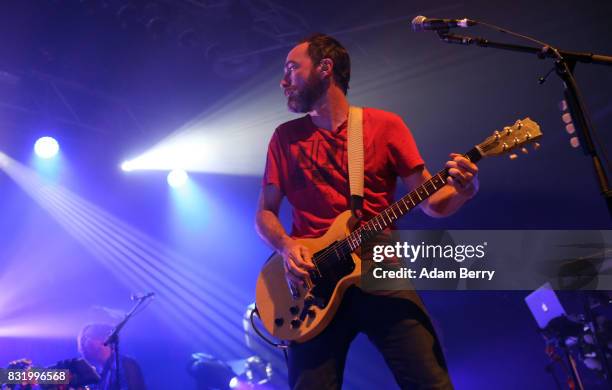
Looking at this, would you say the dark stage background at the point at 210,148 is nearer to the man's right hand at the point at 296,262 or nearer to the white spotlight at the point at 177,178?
the white spotlight at the point at 177,178

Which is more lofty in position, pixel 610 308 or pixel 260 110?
pixel 260 110

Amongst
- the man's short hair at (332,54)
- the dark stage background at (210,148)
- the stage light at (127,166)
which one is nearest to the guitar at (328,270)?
the man's short hair at (332,54)

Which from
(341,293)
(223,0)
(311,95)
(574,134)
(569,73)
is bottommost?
(341,293)

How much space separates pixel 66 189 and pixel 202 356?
3.73 meters

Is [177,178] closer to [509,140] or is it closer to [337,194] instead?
[337,194]

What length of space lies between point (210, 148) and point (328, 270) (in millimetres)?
7376

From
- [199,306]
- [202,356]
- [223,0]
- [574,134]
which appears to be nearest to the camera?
[574,134]

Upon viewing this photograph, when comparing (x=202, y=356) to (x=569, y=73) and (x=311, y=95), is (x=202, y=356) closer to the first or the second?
(x=311, y=95)

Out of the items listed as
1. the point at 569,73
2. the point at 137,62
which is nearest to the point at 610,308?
the point at 569,73

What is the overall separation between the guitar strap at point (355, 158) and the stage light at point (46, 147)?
762 cm

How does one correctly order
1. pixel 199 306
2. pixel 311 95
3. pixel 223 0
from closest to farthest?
pixel 311 95 < pixel 223 0 < pixel 199 306

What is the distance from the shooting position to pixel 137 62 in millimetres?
8281

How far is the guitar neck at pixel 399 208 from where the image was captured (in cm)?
261

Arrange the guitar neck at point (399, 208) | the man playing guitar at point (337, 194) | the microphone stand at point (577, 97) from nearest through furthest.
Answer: the microphone stand at point (577, 97) → the man playing guitar at point (337, 194) → the guitar neck at point (399, 208)
